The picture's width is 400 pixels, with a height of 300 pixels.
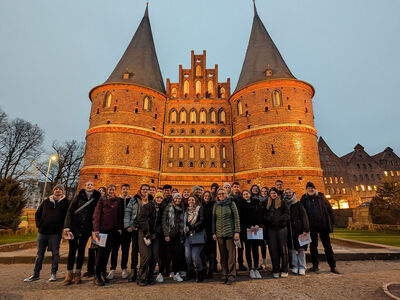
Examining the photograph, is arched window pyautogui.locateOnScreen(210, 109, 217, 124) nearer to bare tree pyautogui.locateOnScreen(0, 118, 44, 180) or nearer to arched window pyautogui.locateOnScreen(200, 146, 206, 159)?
arched window pyautogui.locateOnScreen(200, 146, 206, 159)

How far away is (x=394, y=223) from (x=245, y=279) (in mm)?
16638

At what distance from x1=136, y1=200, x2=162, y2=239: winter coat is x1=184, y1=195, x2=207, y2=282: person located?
571 millimetres

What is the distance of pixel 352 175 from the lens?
37.9 m

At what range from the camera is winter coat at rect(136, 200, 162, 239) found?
4073mm

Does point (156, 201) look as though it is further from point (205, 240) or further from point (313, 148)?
point (313, 148)

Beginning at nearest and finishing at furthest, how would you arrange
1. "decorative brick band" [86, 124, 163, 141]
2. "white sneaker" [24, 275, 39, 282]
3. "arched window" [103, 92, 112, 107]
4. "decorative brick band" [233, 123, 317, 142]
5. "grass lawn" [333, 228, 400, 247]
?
"white sneaker" [24, 275, 39, 282] < "grass lawn" [333, 228, 400, 247] < "decorative brick band" [233, 123, 317, 142] < "decorative brick band" [86, 124, 163, 141] < "arched window" [103, 92, 112, 107]

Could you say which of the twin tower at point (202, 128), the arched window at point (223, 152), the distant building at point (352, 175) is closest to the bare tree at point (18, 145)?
the twin tower at point (202, 128)

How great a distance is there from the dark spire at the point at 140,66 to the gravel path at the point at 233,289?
17.6 metres

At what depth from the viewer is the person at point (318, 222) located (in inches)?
186

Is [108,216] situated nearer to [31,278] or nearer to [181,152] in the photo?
[31,278]

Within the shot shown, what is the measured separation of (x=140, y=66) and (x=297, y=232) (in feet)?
68.2

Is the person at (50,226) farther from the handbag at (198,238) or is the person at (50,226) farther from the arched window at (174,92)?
the arched window at (174,92)

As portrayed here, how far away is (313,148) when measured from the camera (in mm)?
17062

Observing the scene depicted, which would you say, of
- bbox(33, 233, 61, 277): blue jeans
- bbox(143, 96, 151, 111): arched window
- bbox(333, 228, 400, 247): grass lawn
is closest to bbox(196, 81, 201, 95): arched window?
bbox(143, 96, 151, 111): arched window
